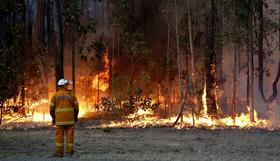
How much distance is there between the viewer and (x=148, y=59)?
138 ft

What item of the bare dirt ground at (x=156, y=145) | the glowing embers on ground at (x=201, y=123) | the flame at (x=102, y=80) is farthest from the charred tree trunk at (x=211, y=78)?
the flame at (x=102, y=80)

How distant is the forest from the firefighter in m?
7.15

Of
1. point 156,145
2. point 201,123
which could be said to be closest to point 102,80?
point 201,123

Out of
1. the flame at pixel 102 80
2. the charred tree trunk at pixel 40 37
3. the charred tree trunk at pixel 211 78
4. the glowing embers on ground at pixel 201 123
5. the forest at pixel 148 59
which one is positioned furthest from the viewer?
the flame at pixel 102 80

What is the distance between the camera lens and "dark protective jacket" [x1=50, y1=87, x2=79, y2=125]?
44.4 ft

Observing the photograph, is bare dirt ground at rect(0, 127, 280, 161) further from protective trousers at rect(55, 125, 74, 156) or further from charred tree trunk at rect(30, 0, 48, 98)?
charred tree trunk at rect(30, 0, 48, 98)

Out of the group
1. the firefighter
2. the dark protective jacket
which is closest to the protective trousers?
the firefighter

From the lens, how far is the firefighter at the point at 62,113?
13.5 metres

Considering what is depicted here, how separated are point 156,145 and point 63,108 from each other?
4782 mm

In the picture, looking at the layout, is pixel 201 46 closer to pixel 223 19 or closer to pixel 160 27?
pixel 223 19

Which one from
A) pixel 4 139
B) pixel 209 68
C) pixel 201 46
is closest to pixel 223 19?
pixel 201 46

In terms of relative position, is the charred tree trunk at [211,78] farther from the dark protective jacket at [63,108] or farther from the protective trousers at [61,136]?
the protective trousers at [61,136]

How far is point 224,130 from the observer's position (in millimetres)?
24156

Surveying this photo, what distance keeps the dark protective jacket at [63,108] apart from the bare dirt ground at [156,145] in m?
1.01
